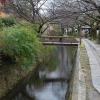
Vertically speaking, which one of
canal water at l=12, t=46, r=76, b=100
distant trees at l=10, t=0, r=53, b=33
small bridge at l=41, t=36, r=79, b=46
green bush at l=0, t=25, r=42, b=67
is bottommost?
canal water at l=12, t=46, r=76, b=100

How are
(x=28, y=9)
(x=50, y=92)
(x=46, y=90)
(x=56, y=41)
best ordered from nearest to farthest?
(x=50, y=92)
(x=46, y=90)
(x=56, y=41)
(x=28, y=9)

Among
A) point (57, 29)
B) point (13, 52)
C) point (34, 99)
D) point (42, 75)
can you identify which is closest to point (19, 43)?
point (13, 52)

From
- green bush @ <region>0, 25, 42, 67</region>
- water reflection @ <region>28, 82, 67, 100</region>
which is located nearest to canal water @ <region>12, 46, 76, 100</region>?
water reflection @ <region>28, 82, 67, 100</region>

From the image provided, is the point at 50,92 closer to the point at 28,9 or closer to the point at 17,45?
the point at 17,45

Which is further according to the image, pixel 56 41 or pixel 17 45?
pixel 56 41

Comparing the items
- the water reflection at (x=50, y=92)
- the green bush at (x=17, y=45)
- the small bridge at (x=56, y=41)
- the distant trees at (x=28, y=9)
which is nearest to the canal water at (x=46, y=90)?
the water reflection at (x=50, y=92)

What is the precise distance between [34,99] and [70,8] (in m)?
13.2

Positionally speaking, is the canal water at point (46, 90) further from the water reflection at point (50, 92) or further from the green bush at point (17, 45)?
the green bush at point (17, 45)

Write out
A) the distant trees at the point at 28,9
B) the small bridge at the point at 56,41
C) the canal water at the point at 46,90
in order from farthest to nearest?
the distant trees at the point at 28,9 → the small bridge at the point at 56,41 → the canal water at the point at 46,90

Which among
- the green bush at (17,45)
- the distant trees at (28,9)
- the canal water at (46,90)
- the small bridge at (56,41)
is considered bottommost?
the canal water at (46,90)

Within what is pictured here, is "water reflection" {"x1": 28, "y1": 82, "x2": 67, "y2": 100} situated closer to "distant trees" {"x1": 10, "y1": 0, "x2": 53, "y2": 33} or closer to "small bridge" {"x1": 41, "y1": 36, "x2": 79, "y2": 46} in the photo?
"small bridge" {"x1": 41, "y1": 36, "x2": 79, "y2": 46}

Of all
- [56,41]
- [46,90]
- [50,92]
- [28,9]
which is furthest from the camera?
[28,9]

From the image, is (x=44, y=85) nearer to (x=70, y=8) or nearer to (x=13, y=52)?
(x=13, y=52)

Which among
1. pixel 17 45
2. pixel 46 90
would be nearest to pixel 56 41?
pixel 46 90
